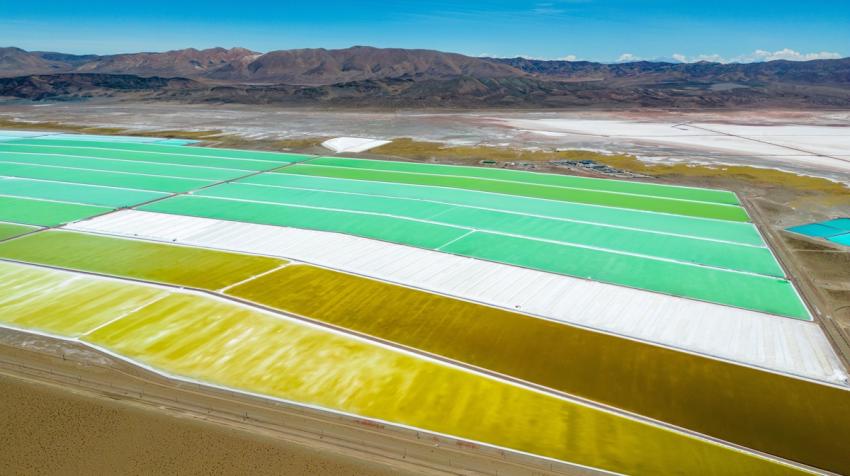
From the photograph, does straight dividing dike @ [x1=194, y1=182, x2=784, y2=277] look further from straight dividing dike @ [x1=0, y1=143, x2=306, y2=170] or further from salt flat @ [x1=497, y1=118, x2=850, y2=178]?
salt flat @ [x1=497, y1=118, x2=850, y2=178]

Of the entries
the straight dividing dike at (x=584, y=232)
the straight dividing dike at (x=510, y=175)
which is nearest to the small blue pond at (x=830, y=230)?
the straight dividing dike at (x=510, y=175)

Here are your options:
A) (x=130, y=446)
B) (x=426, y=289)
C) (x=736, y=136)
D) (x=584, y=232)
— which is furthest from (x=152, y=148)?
(x=736, y=136)

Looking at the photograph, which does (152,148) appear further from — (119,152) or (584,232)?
(584,232)

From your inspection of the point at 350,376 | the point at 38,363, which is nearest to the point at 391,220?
the point at 350,376

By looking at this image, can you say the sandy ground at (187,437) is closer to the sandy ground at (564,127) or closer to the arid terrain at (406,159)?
the arid terrain at (406,159)

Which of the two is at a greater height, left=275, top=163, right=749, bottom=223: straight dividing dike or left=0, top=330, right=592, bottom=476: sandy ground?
left=275, top=163, right=749, bottom=223: straight dividing dike

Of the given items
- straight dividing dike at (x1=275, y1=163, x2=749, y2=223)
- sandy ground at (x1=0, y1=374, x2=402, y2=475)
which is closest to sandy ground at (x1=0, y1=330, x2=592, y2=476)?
sandy ground at (x1=0, y1=374, x2=402, y2=475)

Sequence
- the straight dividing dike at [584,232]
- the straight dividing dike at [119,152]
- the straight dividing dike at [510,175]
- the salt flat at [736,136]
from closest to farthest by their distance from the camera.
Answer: the straight dividing dike at [584,232] → the straight dividing dike at [510,175] → the straight dividing dike at [119,152] → the salt flat at [736,136]

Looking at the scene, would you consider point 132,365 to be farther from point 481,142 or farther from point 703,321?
point 481,142
